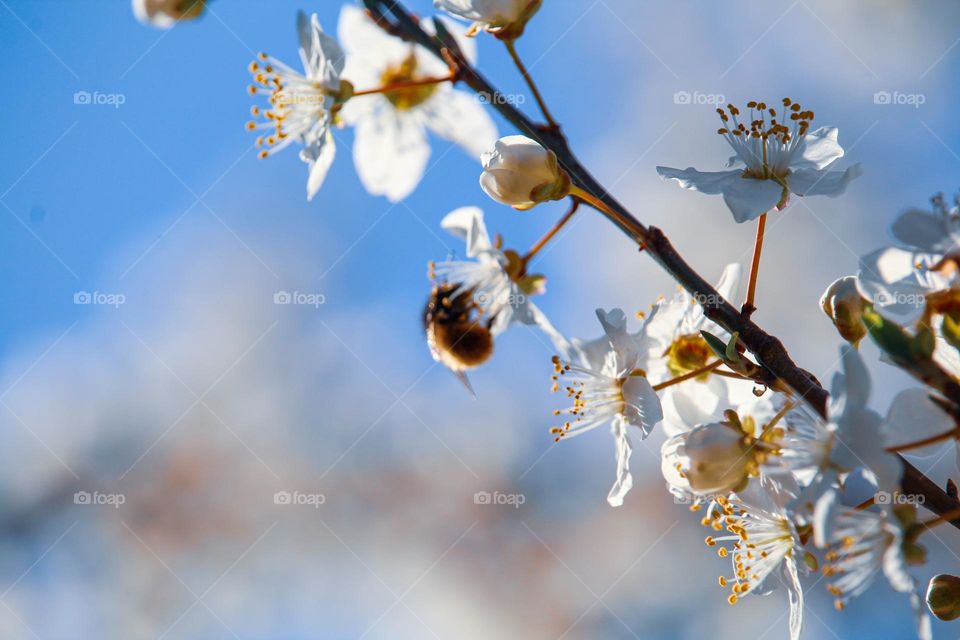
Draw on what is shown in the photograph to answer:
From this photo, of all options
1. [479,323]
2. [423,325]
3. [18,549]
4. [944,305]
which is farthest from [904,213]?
[18,549]

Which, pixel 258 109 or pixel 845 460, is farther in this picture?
pixel 258 109

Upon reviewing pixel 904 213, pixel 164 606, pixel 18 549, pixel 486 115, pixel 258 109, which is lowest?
pixel 164 606

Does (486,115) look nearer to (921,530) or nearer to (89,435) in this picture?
(921,530)

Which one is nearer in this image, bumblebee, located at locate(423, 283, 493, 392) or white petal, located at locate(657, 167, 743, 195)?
white petal, located at locate(657, 167, 743, 195)

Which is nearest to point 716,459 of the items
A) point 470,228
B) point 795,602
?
point 795,602

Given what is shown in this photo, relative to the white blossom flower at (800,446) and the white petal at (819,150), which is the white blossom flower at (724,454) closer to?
the white blossom flower at (800,446)

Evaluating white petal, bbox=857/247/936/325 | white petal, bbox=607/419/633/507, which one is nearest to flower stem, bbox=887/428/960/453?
white petal, bbox=857/247/936/325

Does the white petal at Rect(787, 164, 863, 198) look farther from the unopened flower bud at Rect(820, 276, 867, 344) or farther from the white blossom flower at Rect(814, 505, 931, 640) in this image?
the white blossom flower at Rect(814, 505, 931, 640)

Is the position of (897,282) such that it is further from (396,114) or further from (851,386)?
(396,114)
